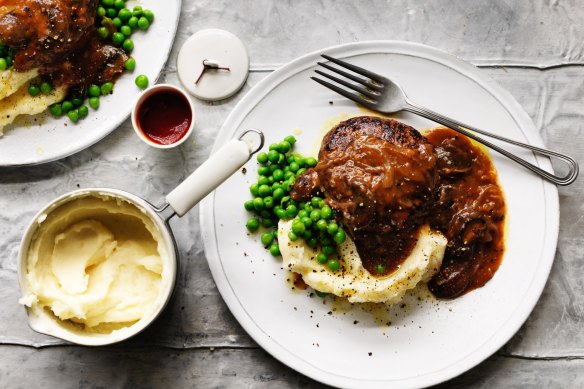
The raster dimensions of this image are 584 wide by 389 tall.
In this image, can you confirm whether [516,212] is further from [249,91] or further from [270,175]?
[249,91]

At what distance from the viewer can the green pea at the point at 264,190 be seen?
3861mm

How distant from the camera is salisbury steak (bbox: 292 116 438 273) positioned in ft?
11.7

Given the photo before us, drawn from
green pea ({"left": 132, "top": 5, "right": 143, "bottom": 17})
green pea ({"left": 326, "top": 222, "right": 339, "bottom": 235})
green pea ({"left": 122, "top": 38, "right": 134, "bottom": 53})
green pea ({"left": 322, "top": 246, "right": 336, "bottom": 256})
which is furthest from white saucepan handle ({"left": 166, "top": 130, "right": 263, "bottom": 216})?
green pea ({"left": 132, "top": 5, "right": 143, "bottom": 17})

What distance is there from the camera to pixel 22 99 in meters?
4.08

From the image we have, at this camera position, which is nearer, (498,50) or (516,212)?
(516,212)

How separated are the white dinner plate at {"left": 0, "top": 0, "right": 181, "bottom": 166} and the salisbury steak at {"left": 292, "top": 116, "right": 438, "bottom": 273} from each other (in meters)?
1.40

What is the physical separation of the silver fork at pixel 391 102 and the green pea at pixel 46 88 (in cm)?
191

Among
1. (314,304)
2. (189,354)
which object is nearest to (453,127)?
(314,304)

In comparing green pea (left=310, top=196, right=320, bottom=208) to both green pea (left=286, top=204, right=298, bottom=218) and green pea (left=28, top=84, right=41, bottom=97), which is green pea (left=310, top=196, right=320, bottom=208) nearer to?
green pea (left=286, top=204, right=298, bottom=218)

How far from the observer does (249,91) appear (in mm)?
3926

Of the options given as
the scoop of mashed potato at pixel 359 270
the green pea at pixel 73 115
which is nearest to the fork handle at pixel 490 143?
the scoop of mashed potato at pixel 359 270

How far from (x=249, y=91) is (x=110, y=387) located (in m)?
2.37

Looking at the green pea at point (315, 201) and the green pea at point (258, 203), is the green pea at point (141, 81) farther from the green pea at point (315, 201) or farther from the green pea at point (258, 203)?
the green pea at point (315, 201)

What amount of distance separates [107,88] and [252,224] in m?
1.45
